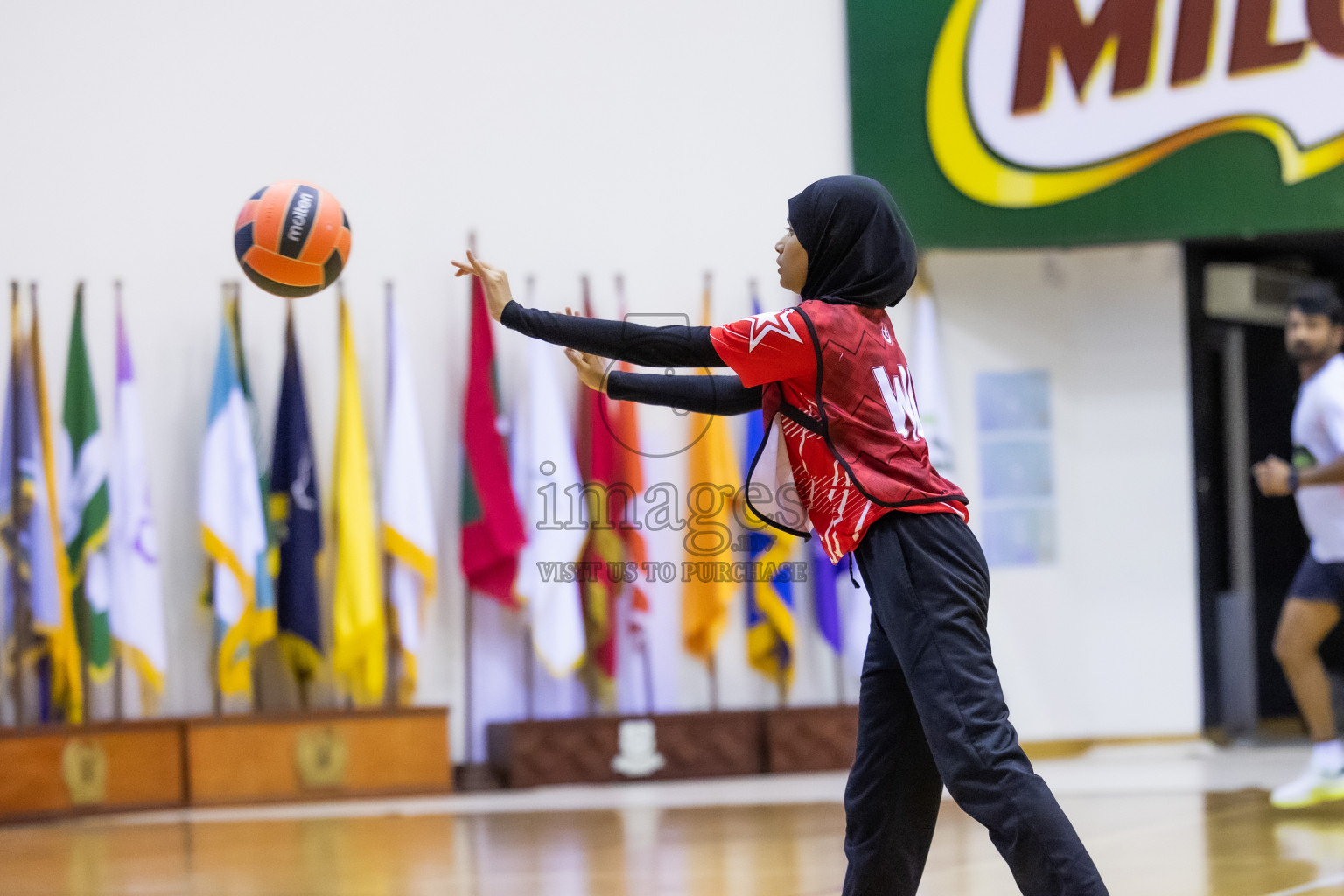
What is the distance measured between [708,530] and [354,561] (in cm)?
141

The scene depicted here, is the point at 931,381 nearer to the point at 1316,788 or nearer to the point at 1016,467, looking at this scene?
the point at 1016,467

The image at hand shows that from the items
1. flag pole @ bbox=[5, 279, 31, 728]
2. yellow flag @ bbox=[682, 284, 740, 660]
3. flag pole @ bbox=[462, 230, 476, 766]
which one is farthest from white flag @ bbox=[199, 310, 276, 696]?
yellow flag @ bbox=[682, 284, 740, 660]

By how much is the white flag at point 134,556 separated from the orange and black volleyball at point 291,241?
219 centimetres

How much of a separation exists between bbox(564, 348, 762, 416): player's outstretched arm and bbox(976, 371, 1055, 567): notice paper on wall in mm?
3556

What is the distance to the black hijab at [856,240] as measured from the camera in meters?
2.01

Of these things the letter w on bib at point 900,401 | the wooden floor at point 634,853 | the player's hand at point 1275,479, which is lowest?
the wooden floor at point 634,853

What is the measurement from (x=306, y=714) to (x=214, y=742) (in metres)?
0.33

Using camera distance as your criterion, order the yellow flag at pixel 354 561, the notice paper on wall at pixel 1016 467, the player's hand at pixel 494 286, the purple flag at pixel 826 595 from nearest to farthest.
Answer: the player's hand at pixel 494 286, the yellow flag at pixel 354 561, the purple flag at pixel 826 595, the notice paper on wall at pixel 1016 467

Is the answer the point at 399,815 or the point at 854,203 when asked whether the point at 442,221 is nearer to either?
the point at 399,815

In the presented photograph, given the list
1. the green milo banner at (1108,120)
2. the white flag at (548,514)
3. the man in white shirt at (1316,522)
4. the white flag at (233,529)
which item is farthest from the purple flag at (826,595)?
the white flag at (233,529)

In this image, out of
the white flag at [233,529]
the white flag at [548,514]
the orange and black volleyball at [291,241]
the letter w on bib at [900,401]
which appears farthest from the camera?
the white flag at [548,514]

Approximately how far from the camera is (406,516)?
4980mm

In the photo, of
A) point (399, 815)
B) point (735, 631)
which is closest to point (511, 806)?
point (399, 815)

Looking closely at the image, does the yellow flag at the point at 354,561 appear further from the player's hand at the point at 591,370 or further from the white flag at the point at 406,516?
the player's hand at the point at 591,370
